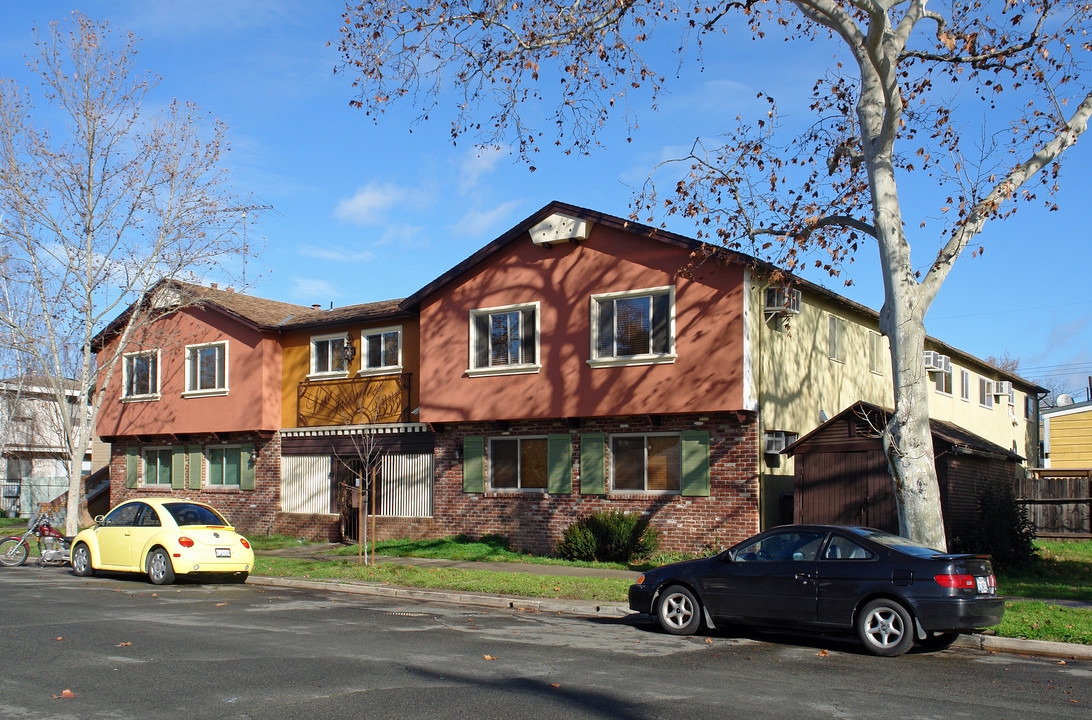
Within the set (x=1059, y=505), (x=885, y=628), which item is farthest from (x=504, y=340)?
(x=1059, y=505)

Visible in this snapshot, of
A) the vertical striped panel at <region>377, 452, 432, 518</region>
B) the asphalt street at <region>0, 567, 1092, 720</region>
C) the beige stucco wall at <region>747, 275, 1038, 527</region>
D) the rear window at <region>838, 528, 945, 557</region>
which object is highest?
the beige stucco wall at <region>747, 275, 1038, 527</region>

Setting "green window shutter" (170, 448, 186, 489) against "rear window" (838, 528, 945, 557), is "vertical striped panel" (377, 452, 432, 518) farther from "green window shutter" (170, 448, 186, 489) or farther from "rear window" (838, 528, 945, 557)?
"rear window" (838, 528, 945, 557)

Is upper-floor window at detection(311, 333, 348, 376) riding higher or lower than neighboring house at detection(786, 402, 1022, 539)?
higher

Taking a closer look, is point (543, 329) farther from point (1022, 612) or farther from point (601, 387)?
point (1022, 612)

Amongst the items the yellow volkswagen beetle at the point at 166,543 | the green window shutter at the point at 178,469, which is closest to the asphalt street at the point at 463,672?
the yellow volkswagen beetle at the point at 166,543

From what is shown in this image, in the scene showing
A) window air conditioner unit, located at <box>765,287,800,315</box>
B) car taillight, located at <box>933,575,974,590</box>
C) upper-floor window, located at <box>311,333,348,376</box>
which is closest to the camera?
car taillight, located at <box>933,575,974,590</box>

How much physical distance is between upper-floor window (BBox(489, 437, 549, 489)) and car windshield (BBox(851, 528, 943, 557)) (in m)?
11.5

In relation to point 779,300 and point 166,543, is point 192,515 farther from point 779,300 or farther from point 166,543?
point 779,300

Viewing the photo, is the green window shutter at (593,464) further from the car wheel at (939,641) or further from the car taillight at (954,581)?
the car taillight at (954,581)

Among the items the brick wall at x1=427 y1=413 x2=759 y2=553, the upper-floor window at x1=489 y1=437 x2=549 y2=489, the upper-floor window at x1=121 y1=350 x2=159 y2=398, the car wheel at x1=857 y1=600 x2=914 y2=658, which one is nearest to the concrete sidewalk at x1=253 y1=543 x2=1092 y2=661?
the car wheel at x1=857 y1=600 x2=914 y2=658

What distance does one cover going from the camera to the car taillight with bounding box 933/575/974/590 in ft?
32.2

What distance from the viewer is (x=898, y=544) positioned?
10.6 m

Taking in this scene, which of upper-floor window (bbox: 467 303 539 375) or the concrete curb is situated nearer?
the concrete curb

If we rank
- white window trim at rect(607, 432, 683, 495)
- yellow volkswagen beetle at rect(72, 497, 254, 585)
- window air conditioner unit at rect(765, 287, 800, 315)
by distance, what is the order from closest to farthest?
1. yellow volkswagen beetle at rect(72, 497, 254, 585)
2. window air conditioner unit at rect(765, 287, 800, 315)
3. white window trim at rect(607, 432, 683, 495)
